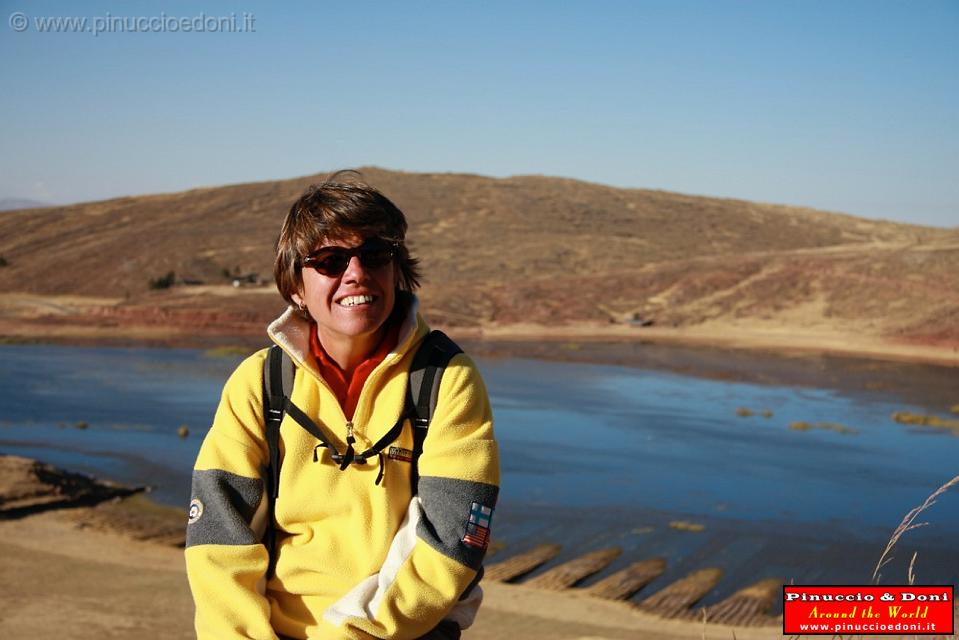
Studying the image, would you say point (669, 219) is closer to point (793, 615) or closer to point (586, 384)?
point (586, 384)

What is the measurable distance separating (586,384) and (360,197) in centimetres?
2320

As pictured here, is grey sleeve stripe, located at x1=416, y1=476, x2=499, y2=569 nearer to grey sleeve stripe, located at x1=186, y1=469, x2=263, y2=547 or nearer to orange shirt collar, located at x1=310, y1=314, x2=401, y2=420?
orange shirt collar, located at x1=310, y1=314, x2=401, y2=420

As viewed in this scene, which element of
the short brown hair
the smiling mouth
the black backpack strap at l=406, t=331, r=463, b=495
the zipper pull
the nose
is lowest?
the zipper pull

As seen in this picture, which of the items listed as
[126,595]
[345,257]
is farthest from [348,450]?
[126,595]

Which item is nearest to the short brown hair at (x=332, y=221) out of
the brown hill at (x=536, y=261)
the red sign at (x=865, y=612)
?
the red sign at (x=865, y=612)

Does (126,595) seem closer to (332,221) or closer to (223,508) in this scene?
(223,508)

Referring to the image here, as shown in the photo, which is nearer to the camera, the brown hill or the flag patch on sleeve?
the flag patch on sleeve

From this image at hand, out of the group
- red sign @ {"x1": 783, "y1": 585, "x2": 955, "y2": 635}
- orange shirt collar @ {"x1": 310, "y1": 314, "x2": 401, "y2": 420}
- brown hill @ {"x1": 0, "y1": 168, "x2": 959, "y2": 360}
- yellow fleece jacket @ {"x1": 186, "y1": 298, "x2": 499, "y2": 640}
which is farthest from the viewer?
brown hill @ {"x1": 0, "y1": 168, "x2": 959, "y2": 360}

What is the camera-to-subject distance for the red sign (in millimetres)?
4211

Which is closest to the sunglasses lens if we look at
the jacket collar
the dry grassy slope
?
the jacket collar

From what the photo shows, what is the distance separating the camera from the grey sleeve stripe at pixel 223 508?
9.27ft

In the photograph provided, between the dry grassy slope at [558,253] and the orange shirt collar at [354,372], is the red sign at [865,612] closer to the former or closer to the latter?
the orange shirt collar at [354,372]

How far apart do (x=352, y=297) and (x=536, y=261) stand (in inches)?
1810

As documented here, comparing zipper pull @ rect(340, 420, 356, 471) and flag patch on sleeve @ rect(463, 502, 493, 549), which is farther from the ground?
zipper pull @ rect(340, 420, 356, 471)
